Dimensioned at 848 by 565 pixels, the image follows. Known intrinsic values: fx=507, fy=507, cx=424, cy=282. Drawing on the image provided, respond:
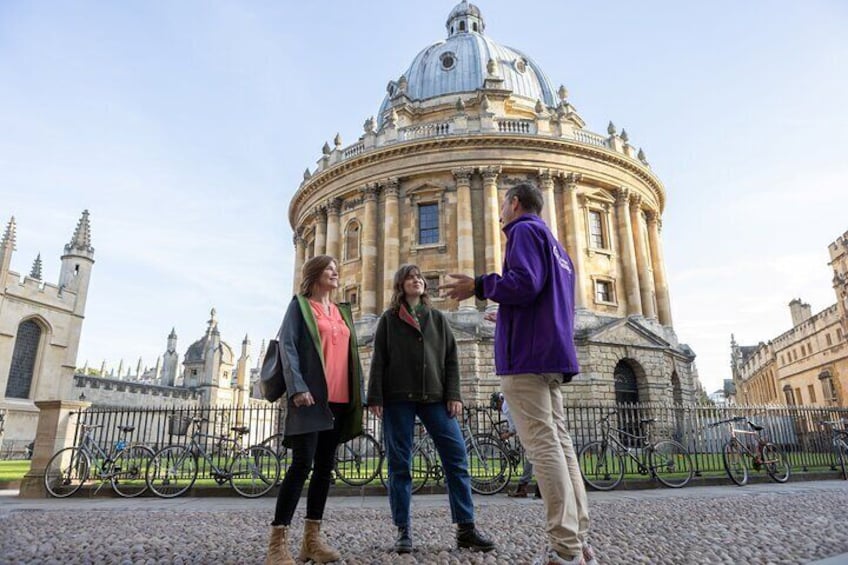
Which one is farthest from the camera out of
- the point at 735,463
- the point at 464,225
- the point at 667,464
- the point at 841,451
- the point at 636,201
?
the point at 636,201

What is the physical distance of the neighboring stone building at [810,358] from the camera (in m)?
38.3

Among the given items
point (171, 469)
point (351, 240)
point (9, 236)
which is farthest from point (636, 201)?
point (9, 236)

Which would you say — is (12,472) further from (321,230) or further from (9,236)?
(9,236)

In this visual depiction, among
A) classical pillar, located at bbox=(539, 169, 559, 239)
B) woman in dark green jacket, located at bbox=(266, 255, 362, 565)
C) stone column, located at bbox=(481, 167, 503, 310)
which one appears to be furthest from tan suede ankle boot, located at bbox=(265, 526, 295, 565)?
classical pillar, located at bbox=(539, 169, 559, 239)

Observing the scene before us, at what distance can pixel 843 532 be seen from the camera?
4.30 metres

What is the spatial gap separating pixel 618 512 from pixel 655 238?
26147 millimetres

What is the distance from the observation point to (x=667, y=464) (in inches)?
376

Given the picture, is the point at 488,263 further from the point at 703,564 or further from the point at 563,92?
the point at 703,564

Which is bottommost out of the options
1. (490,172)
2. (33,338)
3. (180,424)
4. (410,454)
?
(410,454)

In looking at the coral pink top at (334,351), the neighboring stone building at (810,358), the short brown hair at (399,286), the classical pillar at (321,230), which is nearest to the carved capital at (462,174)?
the classical pillar at (321,230)

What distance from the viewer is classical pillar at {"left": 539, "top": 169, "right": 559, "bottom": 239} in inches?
941

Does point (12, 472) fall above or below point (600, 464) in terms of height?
below

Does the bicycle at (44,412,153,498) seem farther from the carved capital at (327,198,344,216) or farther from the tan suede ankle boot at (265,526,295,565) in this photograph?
the carved capital at (327,198,344,216)

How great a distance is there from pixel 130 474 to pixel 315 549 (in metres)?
7.78
